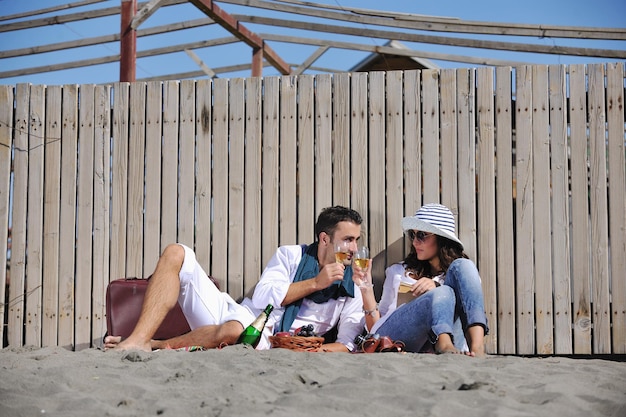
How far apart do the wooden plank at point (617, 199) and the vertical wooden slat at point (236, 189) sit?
272cm

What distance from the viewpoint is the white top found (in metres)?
5.36

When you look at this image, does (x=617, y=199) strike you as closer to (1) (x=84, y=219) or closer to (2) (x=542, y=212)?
(2) (x=542, y=212)

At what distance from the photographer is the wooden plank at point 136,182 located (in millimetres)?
5984

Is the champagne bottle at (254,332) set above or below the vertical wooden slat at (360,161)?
below

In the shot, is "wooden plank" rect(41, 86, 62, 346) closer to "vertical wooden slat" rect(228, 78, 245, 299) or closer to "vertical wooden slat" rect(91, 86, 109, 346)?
"vertical wooden slat" rect(91, 86, 109, 346)

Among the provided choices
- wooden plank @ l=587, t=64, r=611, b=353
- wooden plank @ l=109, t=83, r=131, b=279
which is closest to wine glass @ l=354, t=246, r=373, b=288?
wooden plank @ l=587, t=64, r=611, b=353

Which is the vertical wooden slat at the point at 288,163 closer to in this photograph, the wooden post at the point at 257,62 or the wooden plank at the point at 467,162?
the wooden plank at the point at 467,162

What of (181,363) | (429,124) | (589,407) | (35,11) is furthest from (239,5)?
(589,407)

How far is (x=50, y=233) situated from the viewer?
239 inches

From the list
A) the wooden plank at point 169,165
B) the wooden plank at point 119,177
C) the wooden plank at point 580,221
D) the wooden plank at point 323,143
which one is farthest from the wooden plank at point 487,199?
the wooden plank at point 119,177

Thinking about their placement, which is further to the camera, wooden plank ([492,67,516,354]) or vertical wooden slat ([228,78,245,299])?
vertical wooden slat ([228,78,245,299])

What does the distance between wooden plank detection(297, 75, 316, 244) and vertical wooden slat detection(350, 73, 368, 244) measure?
307 millimetres

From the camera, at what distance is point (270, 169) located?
5.91 meters

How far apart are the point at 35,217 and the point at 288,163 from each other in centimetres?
208
